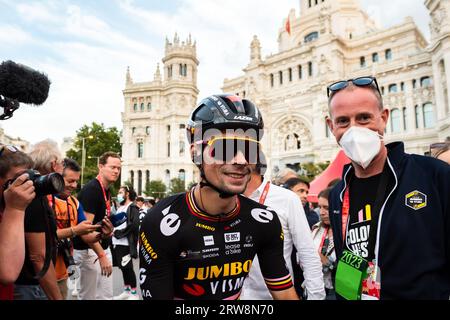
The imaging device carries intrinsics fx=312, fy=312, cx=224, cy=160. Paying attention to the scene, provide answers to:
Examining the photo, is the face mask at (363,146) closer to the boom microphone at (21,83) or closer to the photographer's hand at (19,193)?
the photographer's hand at (19,193)

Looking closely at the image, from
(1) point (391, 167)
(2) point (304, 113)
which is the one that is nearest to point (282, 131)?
(2) point (304, 113)

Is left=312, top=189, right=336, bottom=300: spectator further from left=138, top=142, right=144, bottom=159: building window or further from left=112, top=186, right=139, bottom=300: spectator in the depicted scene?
left=138, top=142, right=144, bottom=159: building window

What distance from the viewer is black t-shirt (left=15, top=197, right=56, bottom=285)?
268 cm

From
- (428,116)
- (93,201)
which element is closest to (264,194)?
(93,201)

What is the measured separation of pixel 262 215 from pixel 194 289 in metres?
0.66

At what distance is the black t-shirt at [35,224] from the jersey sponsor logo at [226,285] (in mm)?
1723

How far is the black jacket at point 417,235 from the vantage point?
5.76 ft

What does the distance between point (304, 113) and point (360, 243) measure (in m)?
44.3

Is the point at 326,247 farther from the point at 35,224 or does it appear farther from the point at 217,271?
the point at 35,224

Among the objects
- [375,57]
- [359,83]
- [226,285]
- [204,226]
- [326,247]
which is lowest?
[326,247]

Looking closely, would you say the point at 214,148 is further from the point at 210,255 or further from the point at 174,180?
the point at 174,180

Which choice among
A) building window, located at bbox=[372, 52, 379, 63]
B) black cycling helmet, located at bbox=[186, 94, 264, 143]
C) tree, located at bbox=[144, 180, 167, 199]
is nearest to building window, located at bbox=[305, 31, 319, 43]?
building window, located at bbox=[372, 52, 379, 63]

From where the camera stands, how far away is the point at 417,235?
1782 mm

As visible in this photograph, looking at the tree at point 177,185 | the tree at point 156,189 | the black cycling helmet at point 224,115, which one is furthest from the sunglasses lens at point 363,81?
the tree at point 156,189
